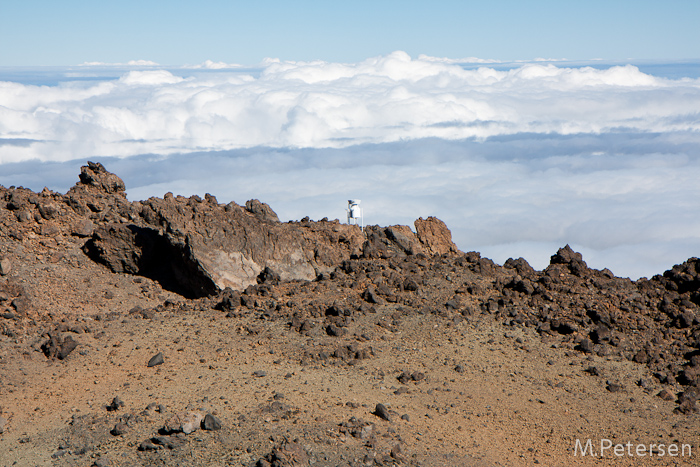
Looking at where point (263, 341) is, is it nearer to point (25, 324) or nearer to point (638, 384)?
point (25, 324)

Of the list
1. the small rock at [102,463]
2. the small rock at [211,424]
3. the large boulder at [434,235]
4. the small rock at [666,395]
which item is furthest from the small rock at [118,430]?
the large boulder at [434,235]

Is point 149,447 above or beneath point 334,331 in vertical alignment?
beneath

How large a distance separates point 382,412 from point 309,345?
2639 millimetres

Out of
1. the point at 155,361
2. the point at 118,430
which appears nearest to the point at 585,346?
the point at 155,361

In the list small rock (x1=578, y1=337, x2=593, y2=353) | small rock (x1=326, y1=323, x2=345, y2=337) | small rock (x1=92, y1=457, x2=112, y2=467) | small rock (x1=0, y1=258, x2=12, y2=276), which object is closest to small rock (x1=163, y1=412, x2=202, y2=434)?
small rock (x1=92, y1=457, x2=112, y2=467)

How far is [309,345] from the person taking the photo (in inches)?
452

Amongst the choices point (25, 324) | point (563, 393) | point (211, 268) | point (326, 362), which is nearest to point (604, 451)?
point (563, 393)

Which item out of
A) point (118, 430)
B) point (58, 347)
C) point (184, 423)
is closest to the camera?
point (184, 423)

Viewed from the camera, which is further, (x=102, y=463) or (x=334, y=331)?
(x=334, y=331)

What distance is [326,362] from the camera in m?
10.9

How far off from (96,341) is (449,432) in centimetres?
678

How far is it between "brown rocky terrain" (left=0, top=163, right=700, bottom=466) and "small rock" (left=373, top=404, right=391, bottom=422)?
0.08ft

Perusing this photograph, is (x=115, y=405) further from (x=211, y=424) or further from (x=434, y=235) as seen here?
(x=434, y=235)

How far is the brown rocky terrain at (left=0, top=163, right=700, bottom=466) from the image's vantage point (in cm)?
883
